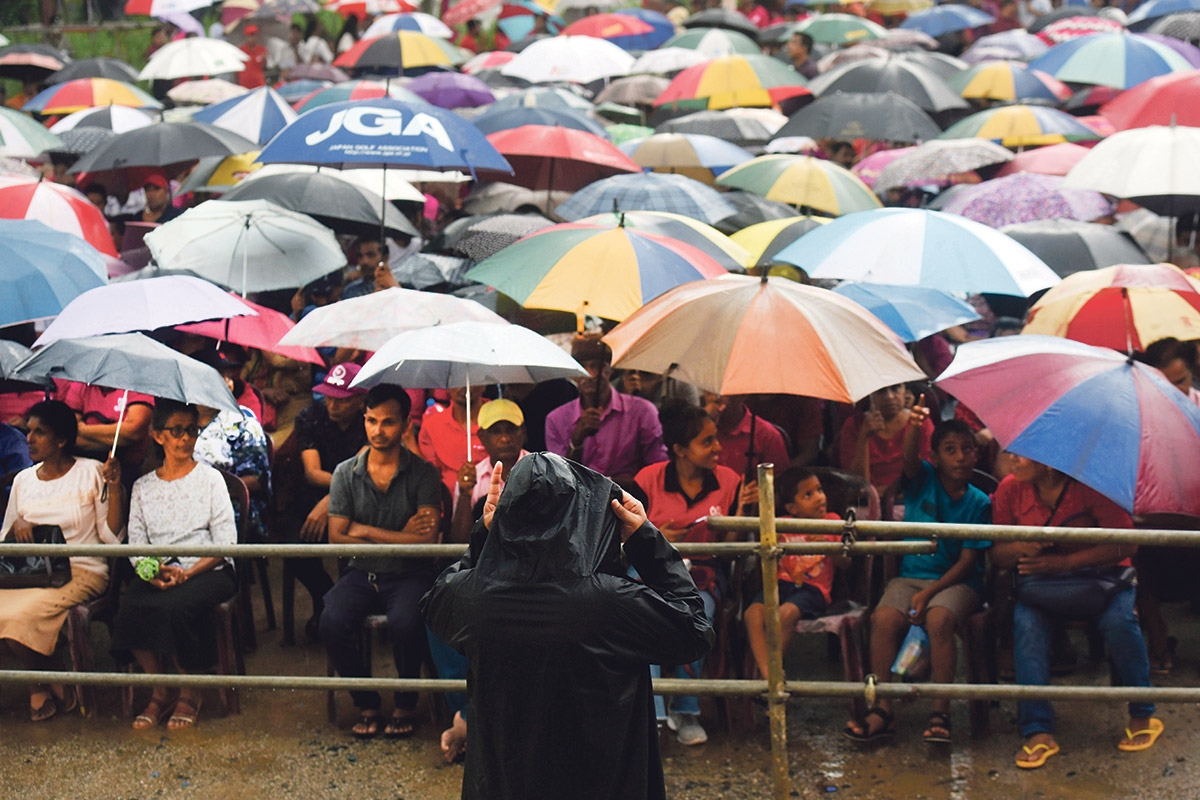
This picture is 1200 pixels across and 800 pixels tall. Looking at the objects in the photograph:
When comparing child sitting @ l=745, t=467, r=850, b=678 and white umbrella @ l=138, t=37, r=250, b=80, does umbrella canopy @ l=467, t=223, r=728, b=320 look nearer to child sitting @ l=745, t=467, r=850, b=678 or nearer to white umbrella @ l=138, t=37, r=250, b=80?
child sitting @ l=745, t=467, r=850, b=678

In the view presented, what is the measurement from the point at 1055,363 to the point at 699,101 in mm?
9452

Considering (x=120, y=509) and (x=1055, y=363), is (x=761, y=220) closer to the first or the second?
(x=1055, y=363)

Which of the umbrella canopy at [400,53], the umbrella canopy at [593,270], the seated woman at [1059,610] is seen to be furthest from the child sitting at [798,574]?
the umbrella canopy at [400,53]

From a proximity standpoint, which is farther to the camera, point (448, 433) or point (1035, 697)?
point (448, 433)

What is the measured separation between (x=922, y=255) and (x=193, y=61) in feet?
33.6

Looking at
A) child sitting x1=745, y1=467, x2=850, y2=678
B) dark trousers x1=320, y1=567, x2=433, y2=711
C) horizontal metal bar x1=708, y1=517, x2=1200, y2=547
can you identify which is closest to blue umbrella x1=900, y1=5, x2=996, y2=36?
child sitting x1=745, y1=467, x2=850, y2=678

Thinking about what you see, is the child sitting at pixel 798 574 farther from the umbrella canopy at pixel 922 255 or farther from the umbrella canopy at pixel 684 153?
the umbrella canopy at pixel 684 153

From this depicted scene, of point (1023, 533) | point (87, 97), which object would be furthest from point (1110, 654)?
point (87, 97)

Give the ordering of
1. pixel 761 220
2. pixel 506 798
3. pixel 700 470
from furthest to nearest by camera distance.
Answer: pixel 761 220
pixel 700 470
pixel 506 798

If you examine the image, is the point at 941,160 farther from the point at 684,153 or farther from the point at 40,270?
the point at 40,270

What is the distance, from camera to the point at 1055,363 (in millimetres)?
5133

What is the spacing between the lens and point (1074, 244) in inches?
311

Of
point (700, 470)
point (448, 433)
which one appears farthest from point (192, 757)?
point (700, 470)

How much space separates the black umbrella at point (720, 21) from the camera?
16531mm
